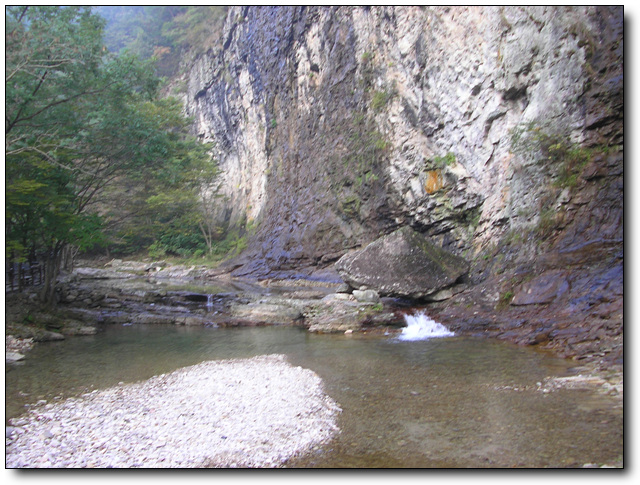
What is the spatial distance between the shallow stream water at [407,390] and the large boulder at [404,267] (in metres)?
2.72

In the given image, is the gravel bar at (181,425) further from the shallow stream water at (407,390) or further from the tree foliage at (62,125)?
the tree foliage at (62,125)


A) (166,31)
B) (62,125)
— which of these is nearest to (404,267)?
(62,125)

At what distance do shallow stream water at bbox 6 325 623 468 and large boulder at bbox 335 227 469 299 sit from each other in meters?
2.72

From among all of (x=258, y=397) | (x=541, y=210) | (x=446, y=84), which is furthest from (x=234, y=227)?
(x=258, y=397)

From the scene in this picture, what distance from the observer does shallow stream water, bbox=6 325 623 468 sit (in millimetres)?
4645

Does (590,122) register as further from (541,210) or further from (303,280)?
(303,280)

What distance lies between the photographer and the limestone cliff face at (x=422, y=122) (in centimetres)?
1152

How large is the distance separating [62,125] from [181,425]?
10219 millimetres

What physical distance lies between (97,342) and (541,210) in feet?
41.8

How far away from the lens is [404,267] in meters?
13.9

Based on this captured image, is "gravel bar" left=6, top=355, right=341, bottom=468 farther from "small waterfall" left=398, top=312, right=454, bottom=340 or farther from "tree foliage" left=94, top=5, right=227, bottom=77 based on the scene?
"tree foliage" left=94, top=5, right=227, bottom=77

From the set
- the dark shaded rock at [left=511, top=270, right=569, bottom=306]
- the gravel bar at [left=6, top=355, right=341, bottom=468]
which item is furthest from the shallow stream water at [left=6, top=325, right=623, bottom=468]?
the dark shaded rock at [left=511, top=270, right=569, bottom=306]

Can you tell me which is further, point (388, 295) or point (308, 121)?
point (308, 121)

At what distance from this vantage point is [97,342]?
11.3 metres
